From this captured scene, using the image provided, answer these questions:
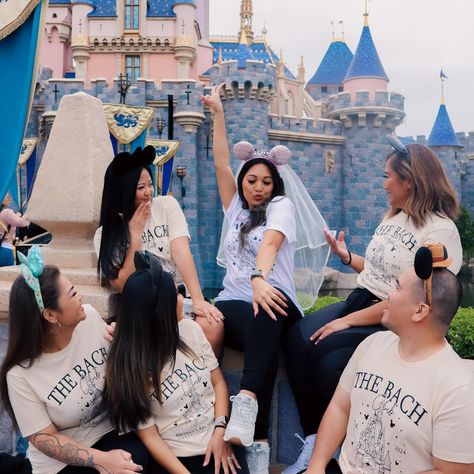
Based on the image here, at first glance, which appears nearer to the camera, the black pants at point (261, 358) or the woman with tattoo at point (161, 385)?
the woman with tattoo at point (161, 385)

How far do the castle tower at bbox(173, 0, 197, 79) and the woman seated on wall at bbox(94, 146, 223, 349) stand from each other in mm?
18125

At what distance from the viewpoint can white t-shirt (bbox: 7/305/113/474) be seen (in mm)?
1731

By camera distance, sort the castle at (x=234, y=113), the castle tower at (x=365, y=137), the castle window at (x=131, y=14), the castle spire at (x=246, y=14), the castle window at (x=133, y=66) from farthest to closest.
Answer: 1. the castle spire at (x=246, y=14)
2. the castle window at (x=133, y=66)
3. the castle window at (x=131, y=14)
4. the castle tower at (x=365, y=137)
5. the castle at (x=234, y=113)

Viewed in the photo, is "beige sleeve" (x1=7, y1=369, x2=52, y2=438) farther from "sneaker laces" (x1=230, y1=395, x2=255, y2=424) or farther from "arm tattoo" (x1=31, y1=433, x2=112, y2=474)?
"sneaker laces" (x1=230, y1=395, x2=255, y2=424)

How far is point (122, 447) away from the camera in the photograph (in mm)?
1827

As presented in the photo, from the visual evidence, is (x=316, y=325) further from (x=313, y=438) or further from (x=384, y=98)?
(x=384, y=98)

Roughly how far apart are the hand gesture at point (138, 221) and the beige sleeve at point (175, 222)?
12 cm

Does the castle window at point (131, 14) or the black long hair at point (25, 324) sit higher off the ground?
the castle window at point (131, 14)

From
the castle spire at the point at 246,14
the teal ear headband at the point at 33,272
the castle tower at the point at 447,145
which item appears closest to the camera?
the teal ear headband at the point at 33,272

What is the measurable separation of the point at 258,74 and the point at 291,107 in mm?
11726

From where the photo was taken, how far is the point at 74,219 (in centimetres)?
250

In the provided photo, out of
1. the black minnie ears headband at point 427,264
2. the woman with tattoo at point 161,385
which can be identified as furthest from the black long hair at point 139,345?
the black minnie ears headband at point 427,264

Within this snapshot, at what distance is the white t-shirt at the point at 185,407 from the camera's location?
6.12 ft

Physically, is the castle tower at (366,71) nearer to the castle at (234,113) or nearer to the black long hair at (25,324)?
the castle at (234,113)
